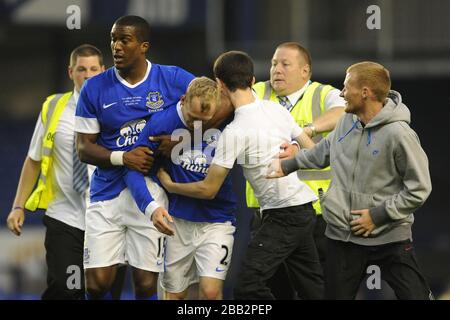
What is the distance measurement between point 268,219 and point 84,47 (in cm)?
232

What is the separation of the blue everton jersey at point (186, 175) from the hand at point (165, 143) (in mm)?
37

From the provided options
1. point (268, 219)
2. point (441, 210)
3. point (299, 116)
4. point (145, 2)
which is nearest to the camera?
point (268, 219)

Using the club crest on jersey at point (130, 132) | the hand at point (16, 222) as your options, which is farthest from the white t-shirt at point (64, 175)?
the club crest on jersey at point (130, 132)

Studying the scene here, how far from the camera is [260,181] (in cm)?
845

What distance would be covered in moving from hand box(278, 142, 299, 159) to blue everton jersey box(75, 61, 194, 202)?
33.3 inches

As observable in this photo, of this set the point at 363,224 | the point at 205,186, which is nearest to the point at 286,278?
the point at 205,186

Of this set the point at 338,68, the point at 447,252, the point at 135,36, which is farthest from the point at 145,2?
the point at 135,36

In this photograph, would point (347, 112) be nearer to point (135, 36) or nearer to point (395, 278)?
point (395, 278)

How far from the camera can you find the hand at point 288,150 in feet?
27.1

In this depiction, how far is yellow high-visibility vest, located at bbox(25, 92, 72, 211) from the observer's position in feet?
31.8

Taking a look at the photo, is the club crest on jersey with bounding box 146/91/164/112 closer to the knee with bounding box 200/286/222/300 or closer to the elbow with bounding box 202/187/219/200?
the elbow with bounding box 202/187/219/200

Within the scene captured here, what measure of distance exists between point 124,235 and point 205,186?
782 millimetres

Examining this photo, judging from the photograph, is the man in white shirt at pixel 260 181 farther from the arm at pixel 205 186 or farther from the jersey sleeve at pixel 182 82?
the jersey sleeve at pixel 182 82

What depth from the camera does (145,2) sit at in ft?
59.3
